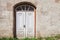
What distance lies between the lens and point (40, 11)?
62.4 ft

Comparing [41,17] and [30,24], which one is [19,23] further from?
[41,17]

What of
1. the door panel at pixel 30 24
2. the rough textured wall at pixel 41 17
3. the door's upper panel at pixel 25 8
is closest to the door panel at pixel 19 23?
the door's upper panel at pixel 25 8

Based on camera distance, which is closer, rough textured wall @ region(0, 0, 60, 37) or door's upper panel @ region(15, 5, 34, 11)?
rough textured wall @ region(0, 0, 60, 37)

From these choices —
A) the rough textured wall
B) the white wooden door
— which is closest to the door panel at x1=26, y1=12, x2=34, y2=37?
the white wooden door

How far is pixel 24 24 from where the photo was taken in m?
19.4

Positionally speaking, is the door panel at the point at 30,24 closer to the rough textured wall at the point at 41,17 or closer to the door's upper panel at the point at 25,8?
the door's upper panel at the point at 25,8

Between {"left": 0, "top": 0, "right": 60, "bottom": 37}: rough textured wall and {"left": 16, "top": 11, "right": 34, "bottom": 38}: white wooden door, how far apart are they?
58 centimetres

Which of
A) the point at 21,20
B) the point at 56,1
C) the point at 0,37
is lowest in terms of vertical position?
the point at 0,37

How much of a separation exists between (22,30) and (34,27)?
102 cm

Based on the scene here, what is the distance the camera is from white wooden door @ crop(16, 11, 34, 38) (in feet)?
63.3

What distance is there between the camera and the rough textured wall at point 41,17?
1888cm

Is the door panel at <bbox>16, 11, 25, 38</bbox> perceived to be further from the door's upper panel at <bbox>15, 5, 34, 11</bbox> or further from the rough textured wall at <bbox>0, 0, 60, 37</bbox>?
the rough textured wall at <bbox>0, 0, 60, 37</bbox>

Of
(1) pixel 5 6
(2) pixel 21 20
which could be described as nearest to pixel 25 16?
(2) pixel 21 20

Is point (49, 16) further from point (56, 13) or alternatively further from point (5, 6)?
point (5, 6)
